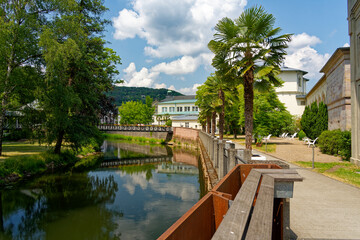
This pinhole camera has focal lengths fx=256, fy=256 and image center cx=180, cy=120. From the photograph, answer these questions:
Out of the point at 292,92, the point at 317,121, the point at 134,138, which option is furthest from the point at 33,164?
the point at 292,92

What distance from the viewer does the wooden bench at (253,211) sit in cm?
153

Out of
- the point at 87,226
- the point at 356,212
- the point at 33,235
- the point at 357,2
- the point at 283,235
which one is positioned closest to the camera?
the point at 283,235

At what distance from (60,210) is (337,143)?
59.4ft

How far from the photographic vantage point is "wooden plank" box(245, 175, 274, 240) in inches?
61.3

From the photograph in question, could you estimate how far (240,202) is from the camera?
2088mm

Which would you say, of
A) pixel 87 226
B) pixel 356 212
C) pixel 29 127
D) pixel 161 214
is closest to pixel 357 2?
pixel 356 212

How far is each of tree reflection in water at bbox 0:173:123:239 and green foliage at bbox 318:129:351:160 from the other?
1437 cm

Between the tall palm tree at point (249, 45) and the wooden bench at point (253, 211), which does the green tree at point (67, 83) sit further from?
the wooden bench at point (253, 211)

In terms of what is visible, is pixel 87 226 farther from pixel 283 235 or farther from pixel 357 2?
pixel 357 2

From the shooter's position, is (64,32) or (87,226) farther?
(64,32)

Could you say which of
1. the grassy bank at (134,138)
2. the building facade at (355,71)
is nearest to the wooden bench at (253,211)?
the building facade at (355,71)

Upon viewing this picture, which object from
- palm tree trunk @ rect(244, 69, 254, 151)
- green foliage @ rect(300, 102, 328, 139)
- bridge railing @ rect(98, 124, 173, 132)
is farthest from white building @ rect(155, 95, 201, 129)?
palm tree trunk @ rect(244, 69, 254, 151)

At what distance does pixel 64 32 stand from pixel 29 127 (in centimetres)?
704

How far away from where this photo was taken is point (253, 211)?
2.03 m
